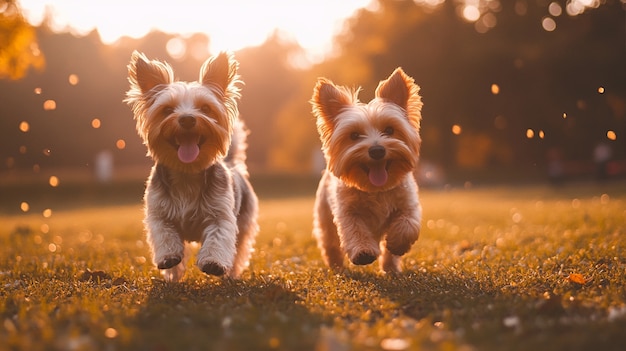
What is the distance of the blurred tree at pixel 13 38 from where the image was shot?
568 inches

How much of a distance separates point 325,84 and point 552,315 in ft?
11.8

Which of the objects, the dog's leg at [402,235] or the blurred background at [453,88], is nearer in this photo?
the dog's leg at [402,235]

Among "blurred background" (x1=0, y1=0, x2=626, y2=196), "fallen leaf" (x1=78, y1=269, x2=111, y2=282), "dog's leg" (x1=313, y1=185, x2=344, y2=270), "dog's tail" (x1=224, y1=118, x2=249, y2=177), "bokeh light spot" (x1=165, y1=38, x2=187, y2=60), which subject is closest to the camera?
"fallen leaf" (x1=78, y1=269, x2=111, y2=282)

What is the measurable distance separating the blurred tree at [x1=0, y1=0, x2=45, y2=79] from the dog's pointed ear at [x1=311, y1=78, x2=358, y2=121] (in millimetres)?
9874

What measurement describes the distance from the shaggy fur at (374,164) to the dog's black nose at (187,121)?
154cm

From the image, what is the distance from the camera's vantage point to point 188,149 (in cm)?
632

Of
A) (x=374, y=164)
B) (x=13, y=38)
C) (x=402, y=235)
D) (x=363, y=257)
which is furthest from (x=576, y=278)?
(x=13, y=38)

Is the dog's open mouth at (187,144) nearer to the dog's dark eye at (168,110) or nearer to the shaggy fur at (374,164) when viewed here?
the dog's dark eye at (168,110)

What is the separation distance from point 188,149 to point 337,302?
2227mm

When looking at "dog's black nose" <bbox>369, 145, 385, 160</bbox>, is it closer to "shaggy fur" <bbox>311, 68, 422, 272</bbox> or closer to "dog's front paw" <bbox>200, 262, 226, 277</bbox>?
"shaggy fur" <bbox>311, 68, 422, 272</bbox>

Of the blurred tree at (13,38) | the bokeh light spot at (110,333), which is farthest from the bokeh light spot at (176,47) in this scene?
the bokeh light spot at (110,333)

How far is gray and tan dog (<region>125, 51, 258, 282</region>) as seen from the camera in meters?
6.20

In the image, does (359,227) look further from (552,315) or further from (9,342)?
(9,342)

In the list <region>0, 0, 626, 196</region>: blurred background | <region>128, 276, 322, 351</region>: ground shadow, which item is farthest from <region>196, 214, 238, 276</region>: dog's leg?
<region>0, 0, 626, 196</region>: blurred background
